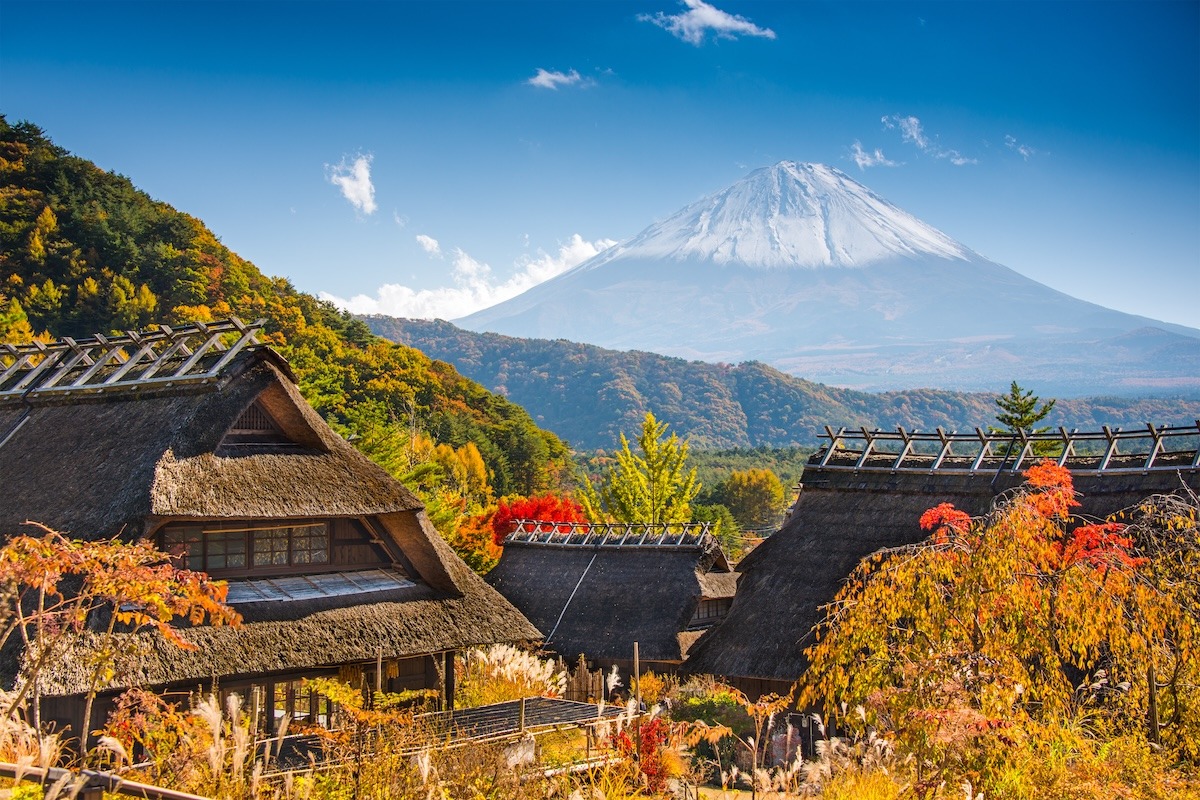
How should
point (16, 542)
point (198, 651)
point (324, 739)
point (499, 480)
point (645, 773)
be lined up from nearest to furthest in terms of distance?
point (16, 542) → point (324, 739) → point (645, 773) → point (198, 651) → point (499, 480)

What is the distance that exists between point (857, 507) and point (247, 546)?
10213 mm

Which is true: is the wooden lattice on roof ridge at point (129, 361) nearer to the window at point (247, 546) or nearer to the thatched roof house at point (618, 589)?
the window at point (247, 546)

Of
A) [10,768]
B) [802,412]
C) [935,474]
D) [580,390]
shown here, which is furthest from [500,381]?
[10,768]

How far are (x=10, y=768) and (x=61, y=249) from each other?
58022 mm

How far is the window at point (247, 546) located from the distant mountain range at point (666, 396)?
12102 cm

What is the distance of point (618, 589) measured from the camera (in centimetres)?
2892

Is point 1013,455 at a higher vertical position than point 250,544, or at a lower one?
higher

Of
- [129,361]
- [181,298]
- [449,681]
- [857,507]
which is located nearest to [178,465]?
[129,361]

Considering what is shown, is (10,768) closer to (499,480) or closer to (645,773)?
(645,773)

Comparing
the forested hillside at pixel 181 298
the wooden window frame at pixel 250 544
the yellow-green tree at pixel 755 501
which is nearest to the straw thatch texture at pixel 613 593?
the wooden window frame at pixel 250 544

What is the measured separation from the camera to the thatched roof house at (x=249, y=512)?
48.7ft

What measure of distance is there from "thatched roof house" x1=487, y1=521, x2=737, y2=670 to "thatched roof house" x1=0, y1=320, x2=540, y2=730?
391 inches

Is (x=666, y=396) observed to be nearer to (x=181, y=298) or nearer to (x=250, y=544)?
(x=181, y=298)

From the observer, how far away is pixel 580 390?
15788cm
